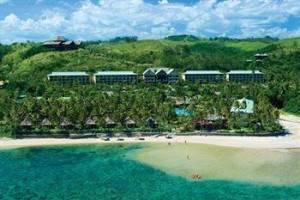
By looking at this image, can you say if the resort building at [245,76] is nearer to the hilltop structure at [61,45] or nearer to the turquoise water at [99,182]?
the hilltop structure at [61,45]

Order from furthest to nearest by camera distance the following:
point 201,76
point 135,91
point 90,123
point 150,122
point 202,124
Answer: point 201,76 < point 135,91 < point 150,122 < point 202,124 < point 90,123

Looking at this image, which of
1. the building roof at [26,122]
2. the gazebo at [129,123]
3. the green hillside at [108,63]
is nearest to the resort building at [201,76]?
the green hillside at [108,63]

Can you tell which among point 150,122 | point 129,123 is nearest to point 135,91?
point 150,122

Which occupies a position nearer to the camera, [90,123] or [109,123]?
[90,123]

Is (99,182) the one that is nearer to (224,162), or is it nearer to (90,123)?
(224,162)

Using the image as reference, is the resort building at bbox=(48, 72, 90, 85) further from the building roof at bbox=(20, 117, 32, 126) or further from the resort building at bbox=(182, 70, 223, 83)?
the building roof at bbox=(20, 117, 32, 126)

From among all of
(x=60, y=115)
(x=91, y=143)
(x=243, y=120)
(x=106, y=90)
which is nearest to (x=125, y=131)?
(x=91, y=143)

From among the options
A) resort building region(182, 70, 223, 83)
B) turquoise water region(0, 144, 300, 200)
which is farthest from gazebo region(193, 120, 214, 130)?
resort building region(182, 70, 223, 83)

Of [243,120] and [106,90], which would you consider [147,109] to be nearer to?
[243,120]
